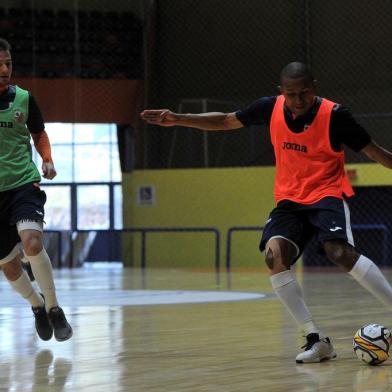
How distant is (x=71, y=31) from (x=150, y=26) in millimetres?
1601

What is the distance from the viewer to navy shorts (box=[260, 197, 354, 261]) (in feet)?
15.6

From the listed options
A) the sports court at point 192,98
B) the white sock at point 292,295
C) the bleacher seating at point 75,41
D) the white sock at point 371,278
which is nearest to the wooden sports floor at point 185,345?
the white sock at point 292,295

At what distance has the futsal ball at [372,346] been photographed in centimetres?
447

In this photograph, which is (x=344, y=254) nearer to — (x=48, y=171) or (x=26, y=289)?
(x=48, y=171)

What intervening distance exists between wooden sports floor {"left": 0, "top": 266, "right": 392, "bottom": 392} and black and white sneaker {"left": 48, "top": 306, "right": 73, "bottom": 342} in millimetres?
82

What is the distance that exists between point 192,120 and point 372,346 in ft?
5.03

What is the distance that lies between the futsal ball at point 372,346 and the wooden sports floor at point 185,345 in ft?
0.20

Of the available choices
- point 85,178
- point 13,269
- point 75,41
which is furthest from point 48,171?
point 85,178

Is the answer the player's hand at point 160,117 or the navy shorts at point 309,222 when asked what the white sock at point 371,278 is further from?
the player's hand at point 160,117

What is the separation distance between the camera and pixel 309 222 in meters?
4.92

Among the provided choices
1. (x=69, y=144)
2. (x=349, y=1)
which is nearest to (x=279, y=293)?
(x=349, y=1)

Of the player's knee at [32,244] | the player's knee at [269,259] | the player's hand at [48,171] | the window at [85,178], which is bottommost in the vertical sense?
the window at [85,178]

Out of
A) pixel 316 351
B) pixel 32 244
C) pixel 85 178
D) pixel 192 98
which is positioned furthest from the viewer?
pixel 85 178

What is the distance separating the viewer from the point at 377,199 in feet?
60.2
